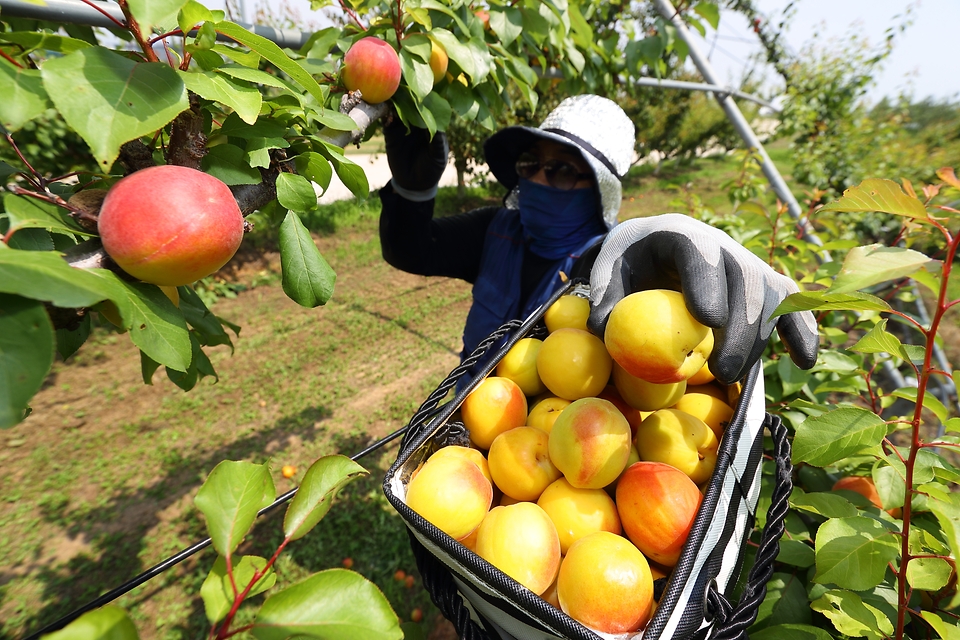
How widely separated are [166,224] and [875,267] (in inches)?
39.5

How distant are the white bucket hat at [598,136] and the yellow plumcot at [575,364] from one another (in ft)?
3.04

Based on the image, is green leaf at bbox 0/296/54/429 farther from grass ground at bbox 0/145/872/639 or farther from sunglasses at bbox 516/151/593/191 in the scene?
sunglasses at bbox 516/151/593/191

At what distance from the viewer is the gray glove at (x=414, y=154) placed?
1687 millimetres

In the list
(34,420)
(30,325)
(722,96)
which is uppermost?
(722,96)

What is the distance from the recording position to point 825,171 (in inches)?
245

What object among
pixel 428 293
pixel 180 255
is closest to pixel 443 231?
pixel 180 255

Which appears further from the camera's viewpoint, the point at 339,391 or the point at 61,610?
the point at 339,391

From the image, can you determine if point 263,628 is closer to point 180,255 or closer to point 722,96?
point 180,255

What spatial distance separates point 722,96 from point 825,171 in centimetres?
433

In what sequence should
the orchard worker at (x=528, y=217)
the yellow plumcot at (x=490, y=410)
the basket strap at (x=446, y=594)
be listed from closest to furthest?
the basket strap at (x=446, y=594), the yellow plumcot at (x=490, y=410), the orchard worker at (x=528, y=217)

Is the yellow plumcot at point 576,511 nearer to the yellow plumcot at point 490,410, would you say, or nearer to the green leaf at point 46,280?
the yellow plumcot at point 490,410

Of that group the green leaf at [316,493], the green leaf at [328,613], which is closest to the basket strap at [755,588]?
the green leaf at [328,613]

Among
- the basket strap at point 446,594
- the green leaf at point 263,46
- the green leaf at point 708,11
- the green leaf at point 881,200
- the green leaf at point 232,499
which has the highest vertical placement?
the green leaf at point 708,11

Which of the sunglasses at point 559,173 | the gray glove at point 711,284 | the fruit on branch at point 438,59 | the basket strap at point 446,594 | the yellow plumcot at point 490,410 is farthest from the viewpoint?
the sunglasses at point 559,173
